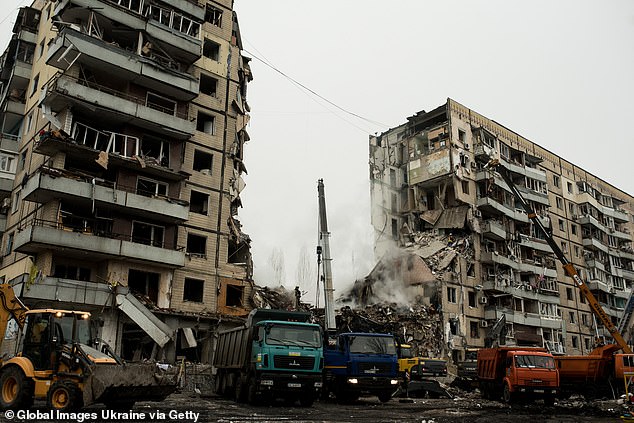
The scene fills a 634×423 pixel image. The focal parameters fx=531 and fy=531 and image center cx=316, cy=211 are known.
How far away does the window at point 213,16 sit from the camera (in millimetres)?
40000

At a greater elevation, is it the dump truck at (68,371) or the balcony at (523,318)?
the balcony at (523,318)

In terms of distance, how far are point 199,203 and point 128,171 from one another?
5715mm

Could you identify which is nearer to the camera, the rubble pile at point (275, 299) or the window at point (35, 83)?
the window at point (35, 83)

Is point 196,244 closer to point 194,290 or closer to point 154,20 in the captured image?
point 194,290

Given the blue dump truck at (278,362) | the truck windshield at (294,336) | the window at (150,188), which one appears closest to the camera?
the blue dump truck at (278,362)

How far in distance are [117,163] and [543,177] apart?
158 feet

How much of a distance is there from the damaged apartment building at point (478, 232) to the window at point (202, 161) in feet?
73.4

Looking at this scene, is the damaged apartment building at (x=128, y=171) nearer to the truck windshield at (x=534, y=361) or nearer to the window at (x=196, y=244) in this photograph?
the window at (x=196, y=244)

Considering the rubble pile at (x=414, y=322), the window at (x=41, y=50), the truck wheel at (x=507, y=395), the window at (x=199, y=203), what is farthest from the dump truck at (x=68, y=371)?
the window at (x=41, y=50)

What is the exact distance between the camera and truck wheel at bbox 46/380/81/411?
1252cm

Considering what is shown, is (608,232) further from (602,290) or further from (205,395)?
(205,395)

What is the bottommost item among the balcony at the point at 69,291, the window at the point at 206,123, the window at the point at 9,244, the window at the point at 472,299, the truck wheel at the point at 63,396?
the truck wheel at the point at 63,396

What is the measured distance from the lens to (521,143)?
6319 cm

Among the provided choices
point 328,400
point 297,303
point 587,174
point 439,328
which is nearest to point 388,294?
point 439,328
